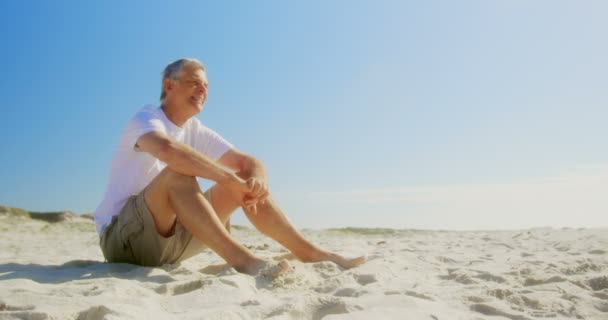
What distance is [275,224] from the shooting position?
3.14 m

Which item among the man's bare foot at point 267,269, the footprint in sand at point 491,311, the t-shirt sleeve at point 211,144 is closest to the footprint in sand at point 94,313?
the man's bare foot at point 267,269

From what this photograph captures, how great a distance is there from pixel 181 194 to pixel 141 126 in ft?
1.60

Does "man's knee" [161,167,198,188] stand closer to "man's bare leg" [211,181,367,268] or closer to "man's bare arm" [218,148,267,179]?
"man's bare leg" [211,181,367,268]

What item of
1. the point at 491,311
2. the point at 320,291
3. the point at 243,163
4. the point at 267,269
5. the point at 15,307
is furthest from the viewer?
the point at 243,163

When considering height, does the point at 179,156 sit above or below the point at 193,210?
above

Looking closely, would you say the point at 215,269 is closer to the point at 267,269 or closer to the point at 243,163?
the point at 267,269

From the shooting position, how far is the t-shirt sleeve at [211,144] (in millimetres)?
3434

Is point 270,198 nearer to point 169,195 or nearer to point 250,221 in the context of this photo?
point 250,221

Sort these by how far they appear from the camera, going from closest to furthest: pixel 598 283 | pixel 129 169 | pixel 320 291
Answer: pixel 320 291, pixel 598 283, pixel 129 169

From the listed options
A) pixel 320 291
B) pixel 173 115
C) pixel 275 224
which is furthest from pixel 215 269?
pixel 173 115

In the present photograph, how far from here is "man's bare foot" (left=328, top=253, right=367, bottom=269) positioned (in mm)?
2979

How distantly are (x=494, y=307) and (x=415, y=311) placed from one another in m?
0.39

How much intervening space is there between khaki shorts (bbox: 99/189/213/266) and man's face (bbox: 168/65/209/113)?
706 mm

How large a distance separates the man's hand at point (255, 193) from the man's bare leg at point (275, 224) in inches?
4.6
